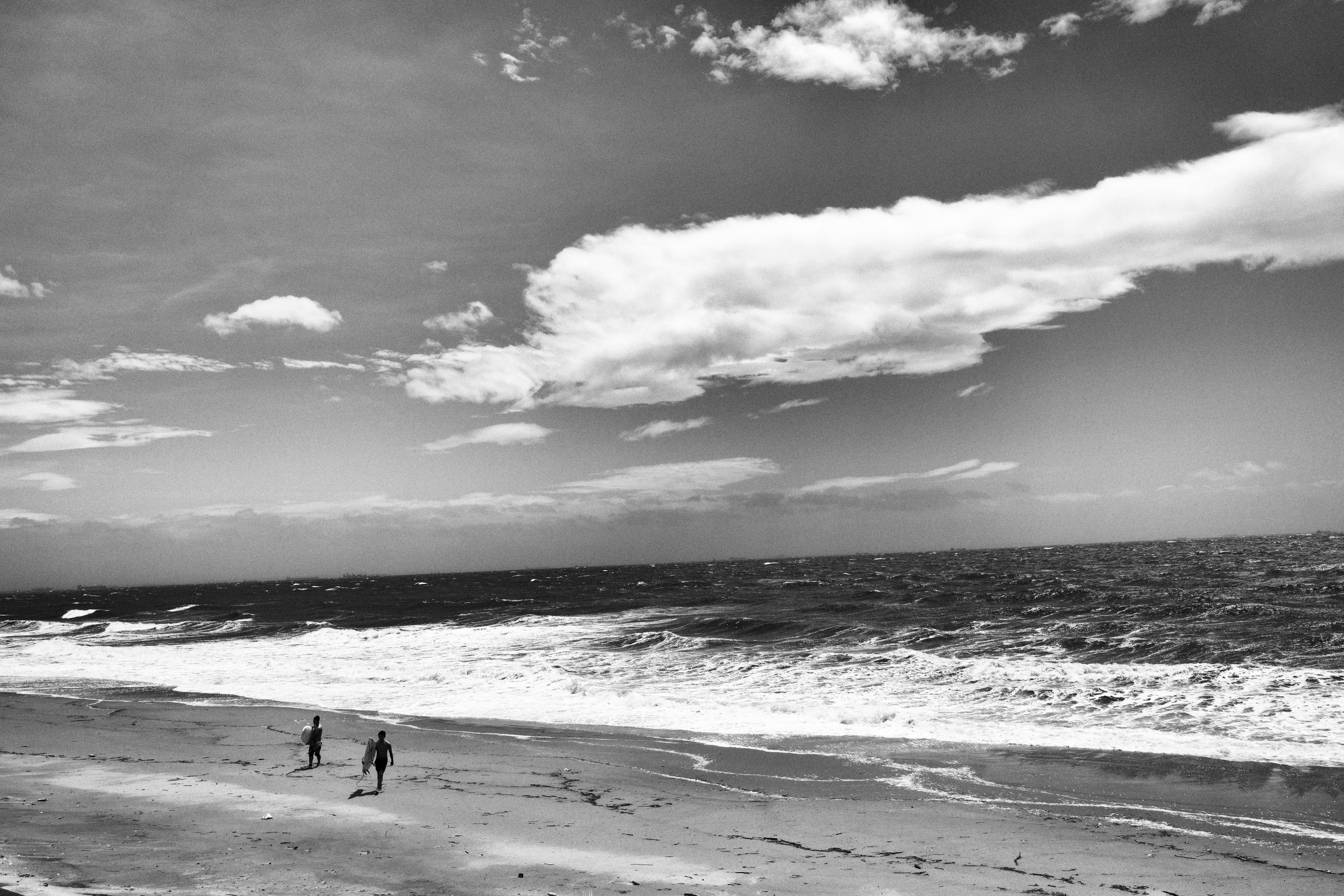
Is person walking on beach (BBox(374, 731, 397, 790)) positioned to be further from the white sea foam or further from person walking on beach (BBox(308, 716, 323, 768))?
the white sea foam

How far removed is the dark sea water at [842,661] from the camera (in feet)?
66.6

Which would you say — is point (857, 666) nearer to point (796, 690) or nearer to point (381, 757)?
point (796, 690)

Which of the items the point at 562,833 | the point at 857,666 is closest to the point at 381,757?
the point at 562,833

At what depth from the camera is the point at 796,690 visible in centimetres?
2592

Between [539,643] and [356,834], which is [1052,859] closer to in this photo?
[356,834]

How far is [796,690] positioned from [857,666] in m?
4.38

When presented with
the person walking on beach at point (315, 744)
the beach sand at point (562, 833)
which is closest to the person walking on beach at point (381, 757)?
the beach sand at point (562, 833)

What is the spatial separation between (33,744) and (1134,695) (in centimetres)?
2751

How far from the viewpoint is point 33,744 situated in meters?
20.1

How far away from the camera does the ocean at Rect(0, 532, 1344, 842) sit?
19016 mm

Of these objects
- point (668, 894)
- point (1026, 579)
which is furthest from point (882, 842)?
point (1026, 579)

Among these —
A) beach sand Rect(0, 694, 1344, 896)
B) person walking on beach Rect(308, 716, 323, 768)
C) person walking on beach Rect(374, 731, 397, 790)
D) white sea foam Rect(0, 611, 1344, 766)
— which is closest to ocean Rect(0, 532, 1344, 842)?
white sea foam Rect(0, 611, 1344, 766)

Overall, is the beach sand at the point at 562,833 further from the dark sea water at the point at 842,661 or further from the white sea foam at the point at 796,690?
the dark sea water at the point at 842,661

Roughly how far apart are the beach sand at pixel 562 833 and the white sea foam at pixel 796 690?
16.3 feet
